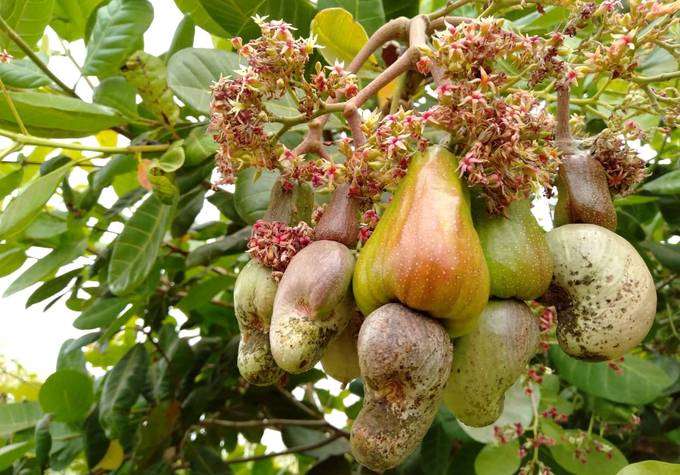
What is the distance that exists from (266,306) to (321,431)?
5.91 ft

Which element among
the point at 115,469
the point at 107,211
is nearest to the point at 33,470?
the point at 115,469

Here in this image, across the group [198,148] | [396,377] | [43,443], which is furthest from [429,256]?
[43,443]

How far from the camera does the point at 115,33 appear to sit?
184 cm

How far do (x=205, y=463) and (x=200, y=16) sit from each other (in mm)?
1461

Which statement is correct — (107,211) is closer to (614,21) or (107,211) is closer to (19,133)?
(19,133)

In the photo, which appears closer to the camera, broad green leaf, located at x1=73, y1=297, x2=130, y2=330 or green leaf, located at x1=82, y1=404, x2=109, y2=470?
broad green leaf, located at x1=73, y1=297, x2=130, y2=330

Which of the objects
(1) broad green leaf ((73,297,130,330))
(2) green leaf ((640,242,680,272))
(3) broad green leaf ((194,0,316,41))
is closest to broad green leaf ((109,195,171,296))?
(1) broad green leaf ((73,297,130,330))

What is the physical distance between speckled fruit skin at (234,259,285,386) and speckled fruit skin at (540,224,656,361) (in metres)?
0.43

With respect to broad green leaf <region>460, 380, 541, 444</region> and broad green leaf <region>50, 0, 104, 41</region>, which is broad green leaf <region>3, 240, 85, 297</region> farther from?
broad green leaf <region>460, 380, 541, 444</region>

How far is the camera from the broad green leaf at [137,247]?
169 centimetres

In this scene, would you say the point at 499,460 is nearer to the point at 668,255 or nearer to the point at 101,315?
the point at 668,255

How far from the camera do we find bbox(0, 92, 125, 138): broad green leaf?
5.08ft

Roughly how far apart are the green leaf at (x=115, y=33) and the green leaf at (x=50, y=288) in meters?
0.76

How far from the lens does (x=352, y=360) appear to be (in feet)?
3.50
